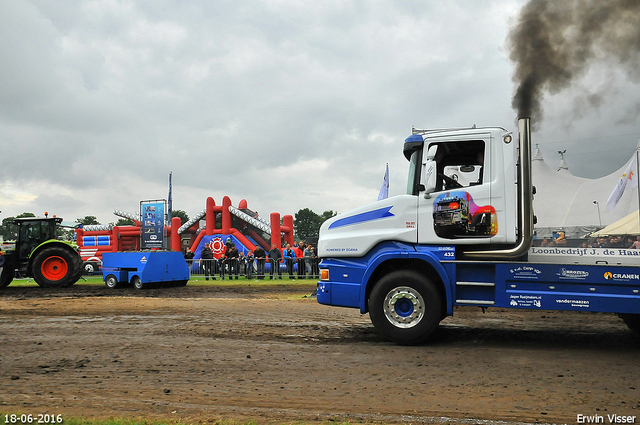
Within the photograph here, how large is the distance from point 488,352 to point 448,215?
2.02 meters

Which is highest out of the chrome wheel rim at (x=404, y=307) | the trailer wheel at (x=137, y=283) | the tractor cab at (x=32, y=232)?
the tractor cab at (x=32, y=232)

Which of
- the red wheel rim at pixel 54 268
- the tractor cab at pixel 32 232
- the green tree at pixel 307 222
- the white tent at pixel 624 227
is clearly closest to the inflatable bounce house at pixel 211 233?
the tractor cab at pixel 32 232

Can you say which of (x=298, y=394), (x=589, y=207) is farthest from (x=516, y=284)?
(x=298, y=394)

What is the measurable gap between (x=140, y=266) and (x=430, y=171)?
13.9 metres

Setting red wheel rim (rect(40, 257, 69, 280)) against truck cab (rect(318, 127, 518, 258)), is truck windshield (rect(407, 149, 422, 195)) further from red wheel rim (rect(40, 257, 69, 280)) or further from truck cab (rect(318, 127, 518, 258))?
red wheel rim (rect(40, 257, 69, 280))

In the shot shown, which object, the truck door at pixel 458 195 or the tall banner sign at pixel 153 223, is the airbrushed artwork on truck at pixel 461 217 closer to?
the truck door at pixel 458 195

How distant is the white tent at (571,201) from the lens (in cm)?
632

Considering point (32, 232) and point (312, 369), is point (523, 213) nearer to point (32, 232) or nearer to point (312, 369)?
point (312, 369)

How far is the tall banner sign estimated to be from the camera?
3312 centimetres

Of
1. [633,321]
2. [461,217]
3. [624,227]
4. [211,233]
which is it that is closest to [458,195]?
[461,217]

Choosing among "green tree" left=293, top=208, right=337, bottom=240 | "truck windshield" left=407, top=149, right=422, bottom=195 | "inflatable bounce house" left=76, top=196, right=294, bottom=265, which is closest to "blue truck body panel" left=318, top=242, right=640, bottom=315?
"truck windshield" left=407, top=149, right=422, bottom=195

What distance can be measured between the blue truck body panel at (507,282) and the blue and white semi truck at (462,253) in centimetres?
1

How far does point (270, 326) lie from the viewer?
850 centimetres

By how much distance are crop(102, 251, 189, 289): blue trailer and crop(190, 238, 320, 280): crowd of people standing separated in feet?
15.6
